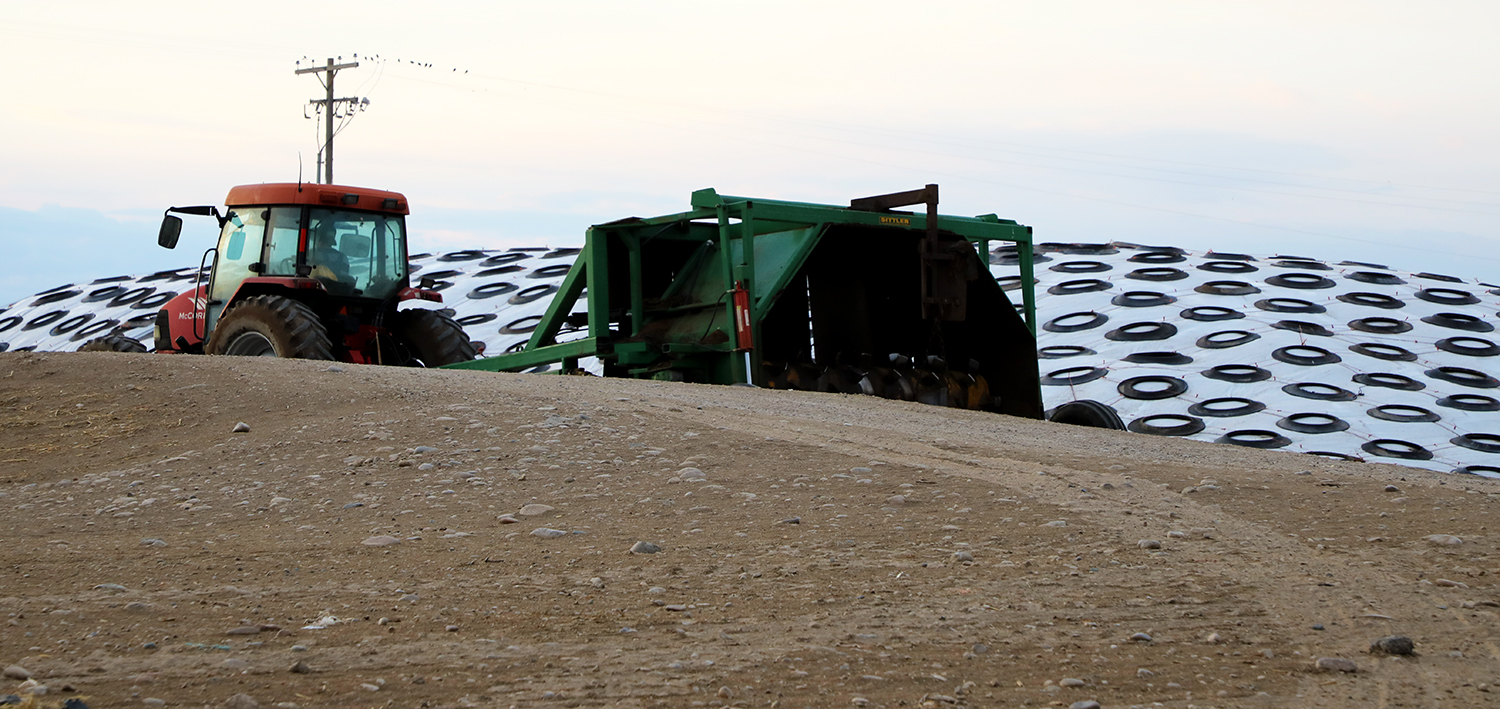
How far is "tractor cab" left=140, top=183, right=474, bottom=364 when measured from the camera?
1116 centimetres

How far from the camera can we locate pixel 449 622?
11.7 feet

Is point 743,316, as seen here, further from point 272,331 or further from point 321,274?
point 321,274

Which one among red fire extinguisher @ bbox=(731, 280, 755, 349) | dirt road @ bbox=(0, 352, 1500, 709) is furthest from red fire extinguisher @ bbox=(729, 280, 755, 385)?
dirt road @ bbox=(0, 352, 1500, 709)

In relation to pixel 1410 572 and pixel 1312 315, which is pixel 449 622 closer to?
pixel 1410 572

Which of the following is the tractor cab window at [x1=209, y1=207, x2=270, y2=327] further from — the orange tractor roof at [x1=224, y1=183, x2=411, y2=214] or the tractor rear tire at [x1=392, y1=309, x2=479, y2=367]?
the tractor rear tire at [x1=392, y1=309, x2=479, y2=367]

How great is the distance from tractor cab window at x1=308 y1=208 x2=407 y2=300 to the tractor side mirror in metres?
1.07

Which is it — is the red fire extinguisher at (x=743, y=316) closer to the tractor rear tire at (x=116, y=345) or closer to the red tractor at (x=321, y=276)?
the red tractor at (x=321, y=276)

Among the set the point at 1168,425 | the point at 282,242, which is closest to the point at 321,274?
the point at 282,242

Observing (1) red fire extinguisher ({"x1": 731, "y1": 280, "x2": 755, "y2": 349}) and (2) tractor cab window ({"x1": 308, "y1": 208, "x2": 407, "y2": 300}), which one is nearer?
(1) red fire extinguisher ({"x1": 731, "y1": 280, "x2": 755, "y2": 349})

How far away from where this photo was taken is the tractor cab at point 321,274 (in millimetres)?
11164

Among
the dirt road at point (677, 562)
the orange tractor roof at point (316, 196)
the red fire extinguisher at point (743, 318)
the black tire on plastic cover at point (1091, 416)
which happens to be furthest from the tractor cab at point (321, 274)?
the black tire on plastic cover at point (1091, 416)

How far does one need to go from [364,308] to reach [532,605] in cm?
862

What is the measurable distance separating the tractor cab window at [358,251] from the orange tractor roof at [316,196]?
106 mm

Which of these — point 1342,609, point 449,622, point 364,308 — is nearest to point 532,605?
point 449,622
